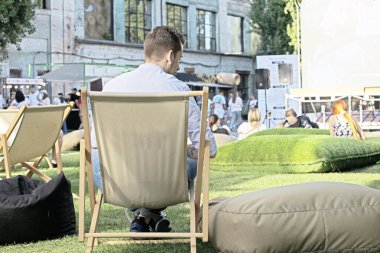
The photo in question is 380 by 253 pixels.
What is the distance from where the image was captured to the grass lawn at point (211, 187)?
425 cm

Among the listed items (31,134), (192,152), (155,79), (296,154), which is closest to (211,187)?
(296,154)

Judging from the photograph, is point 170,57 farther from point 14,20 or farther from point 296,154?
point 14,20

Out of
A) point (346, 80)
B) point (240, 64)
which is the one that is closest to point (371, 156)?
point (346, 80)

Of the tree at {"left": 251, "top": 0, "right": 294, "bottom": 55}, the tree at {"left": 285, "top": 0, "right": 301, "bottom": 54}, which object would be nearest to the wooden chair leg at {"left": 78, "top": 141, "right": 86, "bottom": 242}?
the tree at {"left": 285, "top": 0, "right": 301, "bottom": 54}

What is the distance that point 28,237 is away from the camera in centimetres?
452

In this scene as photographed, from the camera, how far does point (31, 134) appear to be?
252 inches

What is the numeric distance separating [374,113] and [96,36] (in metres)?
14.1

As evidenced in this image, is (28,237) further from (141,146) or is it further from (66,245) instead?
(141,146)

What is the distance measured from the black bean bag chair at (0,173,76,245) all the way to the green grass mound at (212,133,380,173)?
458 cm

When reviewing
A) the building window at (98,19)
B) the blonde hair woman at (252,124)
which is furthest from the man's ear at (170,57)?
the building window at (98,19)

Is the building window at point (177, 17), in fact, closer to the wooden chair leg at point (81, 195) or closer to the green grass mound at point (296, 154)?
the green grass mound at point (296, 154)

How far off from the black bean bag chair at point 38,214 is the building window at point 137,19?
92.5 ft

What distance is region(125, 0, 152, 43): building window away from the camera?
32.5m

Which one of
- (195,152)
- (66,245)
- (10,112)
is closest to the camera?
(195,152)
